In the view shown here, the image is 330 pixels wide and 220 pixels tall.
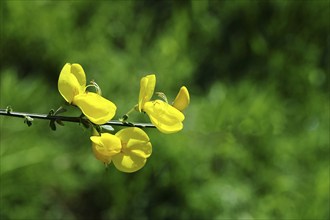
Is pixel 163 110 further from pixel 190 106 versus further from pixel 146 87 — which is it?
pixel 190 106

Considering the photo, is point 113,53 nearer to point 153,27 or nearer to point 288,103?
point 153,27

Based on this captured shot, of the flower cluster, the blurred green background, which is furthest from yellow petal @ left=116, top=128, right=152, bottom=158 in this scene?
the blurred green background

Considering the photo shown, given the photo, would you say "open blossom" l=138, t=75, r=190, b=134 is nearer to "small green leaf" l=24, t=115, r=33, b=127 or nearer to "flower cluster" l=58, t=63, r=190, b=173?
"flower cluster" l=58, t=63, r=190, b=173

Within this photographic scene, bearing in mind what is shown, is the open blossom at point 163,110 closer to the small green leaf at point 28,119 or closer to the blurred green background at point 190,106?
the small green leaf at point 28,119

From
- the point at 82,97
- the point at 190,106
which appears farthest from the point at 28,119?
the point at 190,106

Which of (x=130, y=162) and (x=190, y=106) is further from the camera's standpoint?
(x=190, y=106)

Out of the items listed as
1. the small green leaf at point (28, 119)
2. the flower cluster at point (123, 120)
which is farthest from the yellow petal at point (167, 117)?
the small green leaf at point (28, 119)
